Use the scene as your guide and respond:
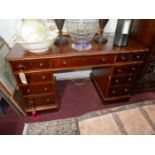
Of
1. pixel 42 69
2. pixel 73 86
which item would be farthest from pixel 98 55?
pixel 73 86

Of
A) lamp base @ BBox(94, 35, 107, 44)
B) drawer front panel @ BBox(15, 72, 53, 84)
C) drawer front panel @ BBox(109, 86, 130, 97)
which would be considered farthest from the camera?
drawer front panel @ BBox(109, 86, 130, 97)

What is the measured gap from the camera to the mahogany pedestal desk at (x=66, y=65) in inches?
48.9

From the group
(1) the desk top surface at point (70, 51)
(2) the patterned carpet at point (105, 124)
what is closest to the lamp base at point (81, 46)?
(1) the desk top surface at point (70, 51)

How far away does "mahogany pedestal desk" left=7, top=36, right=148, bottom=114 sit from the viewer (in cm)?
124

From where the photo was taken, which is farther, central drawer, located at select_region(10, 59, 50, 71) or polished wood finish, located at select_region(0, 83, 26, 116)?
polished wood finish, located at select_region(0, 83, 26, 116)

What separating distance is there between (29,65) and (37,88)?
28 cm

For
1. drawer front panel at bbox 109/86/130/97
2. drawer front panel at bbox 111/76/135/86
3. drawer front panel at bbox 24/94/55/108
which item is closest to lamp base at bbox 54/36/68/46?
drawer front panel at bbox 24/94/55/108

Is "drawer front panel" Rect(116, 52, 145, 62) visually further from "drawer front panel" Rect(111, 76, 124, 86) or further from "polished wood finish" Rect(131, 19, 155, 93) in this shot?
"drawer front panel" Rect(111, 76, 124, 86)

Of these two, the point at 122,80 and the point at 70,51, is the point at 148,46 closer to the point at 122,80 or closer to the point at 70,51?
the point at 122,80

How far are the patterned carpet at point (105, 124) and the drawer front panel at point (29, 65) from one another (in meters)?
0.65

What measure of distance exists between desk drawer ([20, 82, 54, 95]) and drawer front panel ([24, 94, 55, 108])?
0.07 meters

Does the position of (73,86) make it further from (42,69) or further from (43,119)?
(42,69)
